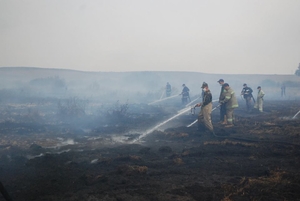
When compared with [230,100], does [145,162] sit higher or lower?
lower

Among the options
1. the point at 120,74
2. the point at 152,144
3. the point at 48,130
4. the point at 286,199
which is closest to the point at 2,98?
the point at 48,130

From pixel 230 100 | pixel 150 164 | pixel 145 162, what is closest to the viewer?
pixel 150 164

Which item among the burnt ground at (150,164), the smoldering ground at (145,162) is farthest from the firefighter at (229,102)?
the burnt ground at (150,164)

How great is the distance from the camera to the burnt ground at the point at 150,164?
5.77 m

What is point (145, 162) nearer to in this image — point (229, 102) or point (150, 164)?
point (150, 164)

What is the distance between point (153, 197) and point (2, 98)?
77.9 ft

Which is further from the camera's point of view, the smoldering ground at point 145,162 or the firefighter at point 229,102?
the firefighter at point 229,102

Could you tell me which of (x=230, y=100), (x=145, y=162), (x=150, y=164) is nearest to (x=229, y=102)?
(x=230, y=100)

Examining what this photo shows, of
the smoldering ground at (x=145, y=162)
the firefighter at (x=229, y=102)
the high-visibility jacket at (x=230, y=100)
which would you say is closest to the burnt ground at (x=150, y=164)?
the smoldering ground at (x=145, y=162)

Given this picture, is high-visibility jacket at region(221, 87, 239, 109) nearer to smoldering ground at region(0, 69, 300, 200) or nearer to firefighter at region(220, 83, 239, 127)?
firefighter at region(220, 83, 239, 127)

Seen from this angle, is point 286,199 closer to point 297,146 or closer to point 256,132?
point 297,146

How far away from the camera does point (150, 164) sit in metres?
7.84

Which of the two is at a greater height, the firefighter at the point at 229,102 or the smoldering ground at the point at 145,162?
the firefighter at the point at 229,102

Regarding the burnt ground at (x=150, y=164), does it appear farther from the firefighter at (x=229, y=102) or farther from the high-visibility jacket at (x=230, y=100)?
the high-visibility jacket at (x=230, y=100)
